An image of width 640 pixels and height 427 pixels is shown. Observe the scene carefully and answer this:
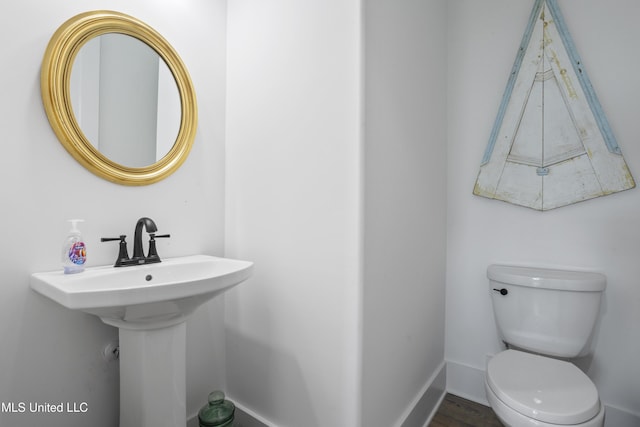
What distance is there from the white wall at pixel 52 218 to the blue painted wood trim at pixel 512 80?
1.52 metres

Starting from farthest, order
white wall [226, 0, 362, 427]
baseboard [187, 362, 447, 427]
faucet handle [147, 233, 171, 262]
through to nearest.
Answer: baseboard [187, 362, 447, 427]
faucet handle [147, 233, 171, 262]
white wall [226, 0, 362, 427]

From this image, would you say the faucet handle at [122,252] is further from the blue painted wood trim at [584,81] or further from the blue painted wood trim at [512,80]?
the blue painted wood trim at [584,81]

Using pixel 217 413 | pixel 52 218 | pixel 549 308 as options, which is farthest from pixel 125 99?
pixel 549 308

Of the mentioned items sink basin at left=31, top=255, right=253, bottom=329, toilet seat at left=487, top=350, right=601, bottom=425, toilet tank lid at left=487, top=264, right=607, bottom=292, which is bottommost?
toilet seat at left=487, top=350, right=601, bottom=425

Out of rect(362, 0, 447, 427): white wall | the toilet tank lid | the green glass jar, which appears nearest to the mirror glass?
rect(362, 0, 447, 427): white wall

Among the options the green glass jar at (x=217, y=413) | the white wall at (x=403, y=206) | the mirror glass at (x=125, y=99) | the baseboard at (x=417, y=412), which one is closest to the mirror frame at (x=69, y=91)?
the mirror glass at (x=125, y=99)

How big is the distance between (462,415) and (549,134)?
1463 mm

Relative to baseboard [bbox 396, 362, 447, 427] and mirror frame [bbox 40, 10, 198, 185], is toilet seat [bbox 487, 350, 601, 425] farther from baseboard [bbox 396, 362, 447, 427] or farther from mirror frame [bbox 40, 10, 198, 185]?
mirror frame [bbox 40, 10, 198, 185]

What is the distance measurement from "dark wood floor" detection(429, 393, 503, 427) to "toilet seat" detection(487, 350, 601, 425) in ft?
1.54

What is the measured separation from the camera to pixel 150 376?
0.95 meters

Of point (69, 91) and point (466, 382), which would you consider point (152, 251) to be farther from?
point (466, 382)

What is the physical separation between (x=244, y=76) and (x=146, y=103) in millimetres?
444

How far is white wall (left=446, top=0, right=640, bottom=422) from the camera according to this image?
1269 mm

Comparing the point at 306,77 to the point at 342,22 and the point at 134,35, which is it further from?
the point at 134,35
